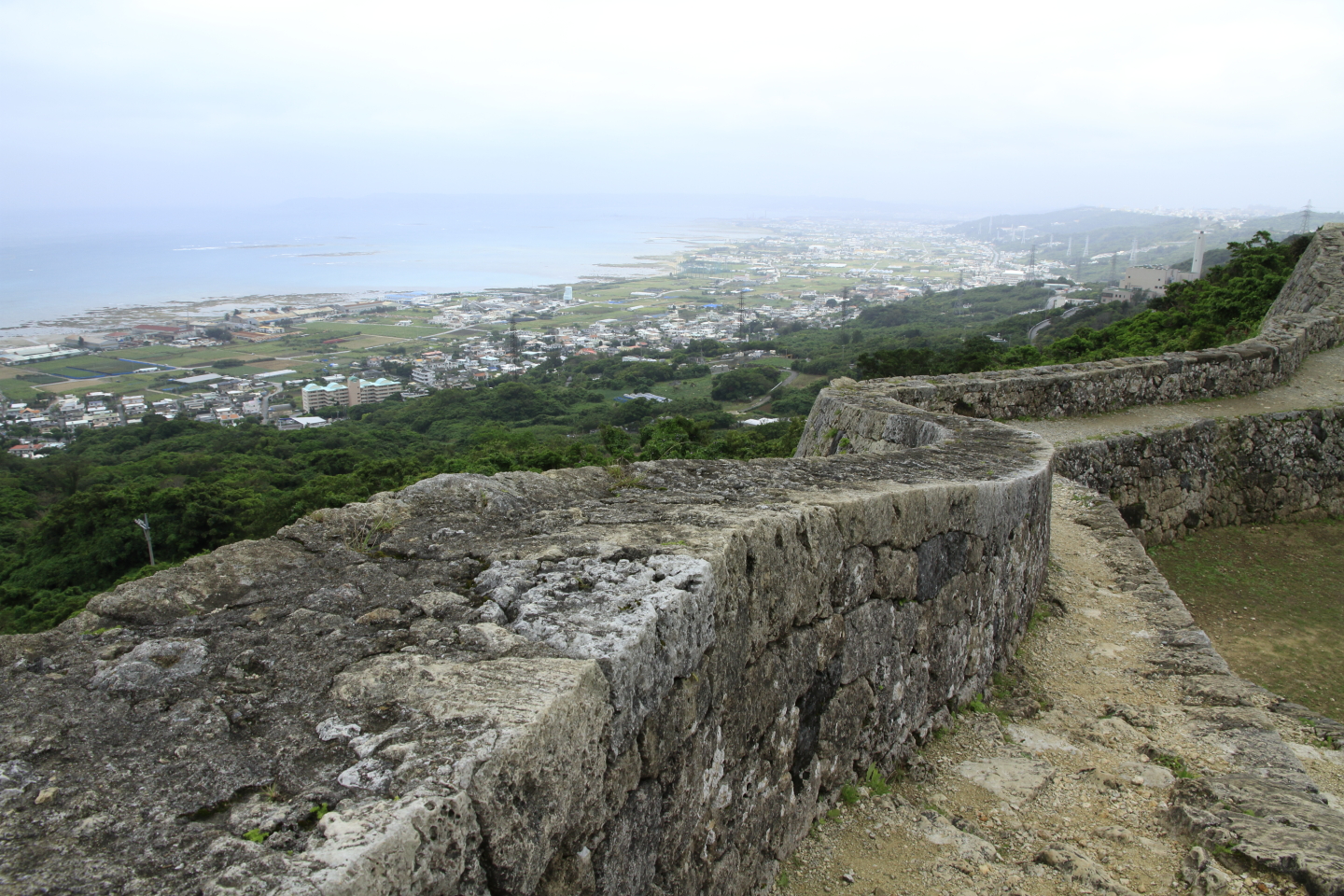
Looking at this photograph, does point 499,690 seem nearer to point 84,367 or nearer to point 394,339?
point 84,367

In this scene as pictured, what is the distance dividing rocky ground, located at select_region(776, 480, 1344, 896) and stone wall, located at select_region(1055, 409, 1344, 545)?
11.4 feet

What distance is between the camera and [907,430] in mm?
6363

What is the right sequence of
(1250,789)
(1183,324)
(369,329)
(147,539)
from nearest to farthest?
(1250,789)
(147,539)
(1183,324)
(369,329)

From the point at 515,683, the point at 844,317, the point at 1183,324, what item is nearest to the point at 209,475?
the point at 515,683

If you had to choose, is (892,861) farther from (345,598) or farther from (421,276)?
(421,276)

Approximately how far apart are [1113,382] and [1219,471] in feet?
5.06

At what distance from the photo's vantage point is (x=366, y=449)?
2305 centimetres

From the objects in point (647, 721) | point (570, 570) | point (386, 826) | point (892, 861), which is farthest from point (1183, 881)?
point (386, 826)

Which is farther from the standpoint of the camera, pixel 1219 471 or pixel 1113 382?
pixel 1113 382

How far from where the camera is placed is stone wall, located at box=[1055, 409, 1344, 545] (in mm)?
8422

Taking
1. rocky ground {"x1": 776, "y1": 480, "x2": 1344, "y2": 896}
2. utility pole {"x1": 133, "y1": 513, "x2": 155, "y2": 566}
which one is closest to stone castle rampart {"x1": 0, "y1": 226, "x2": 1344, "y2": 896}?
Result: rocky ground {"x1": 776, "y1": 480, "x2": 1344, "y2": 896}

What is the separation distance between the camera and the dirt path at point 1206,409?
29.2 feet

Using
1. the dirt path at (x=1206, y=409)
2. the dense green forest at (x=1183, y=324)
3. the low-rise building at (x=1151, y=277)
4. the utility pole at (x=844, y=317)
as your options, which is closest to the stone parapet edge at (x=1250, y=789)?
the dirt path at (x=1206, y=409)

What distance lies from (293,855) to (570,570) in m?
1.29
